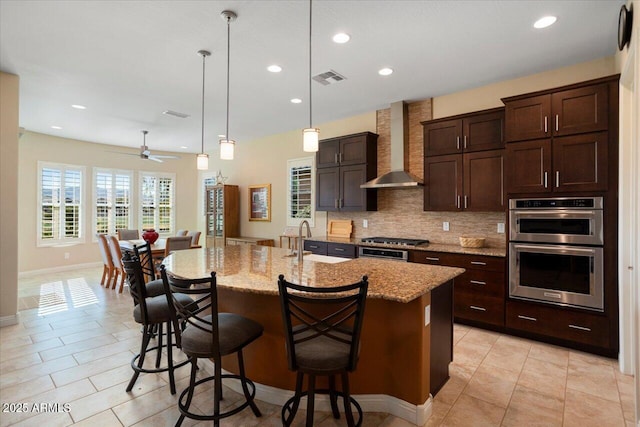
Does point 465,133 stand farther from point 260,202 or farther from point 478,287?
point 260,202

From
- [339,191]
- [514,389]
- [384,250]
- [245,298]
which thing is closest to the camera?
[245,298]

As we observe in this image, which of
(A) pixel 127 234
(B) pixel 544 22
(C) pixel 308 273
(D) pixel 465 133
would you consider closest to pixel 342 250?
(D) pixel 465 133

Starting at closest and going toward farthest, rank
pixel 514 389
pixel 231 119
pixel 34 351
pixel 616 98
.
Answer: pixel 514 389, pixel 616 98, pixel 34 351, pixel 231 119

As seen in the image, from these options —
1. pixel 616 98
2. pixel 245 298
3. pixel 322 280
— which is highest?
pixel 616 98

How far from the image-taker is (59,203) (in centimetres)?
700

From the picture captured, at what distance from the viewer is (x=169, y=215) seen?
8.83 meters

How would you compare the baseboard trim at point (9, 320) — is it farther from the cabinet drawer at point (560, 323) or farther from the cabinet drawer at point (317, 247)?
the cabinet drawer at point (560, 323)

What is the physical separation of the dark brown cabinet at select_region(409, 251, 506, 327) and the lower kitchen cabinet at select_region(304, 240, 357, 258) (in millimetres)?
1189

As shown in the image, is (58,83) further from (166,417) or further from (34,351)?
(166,417)

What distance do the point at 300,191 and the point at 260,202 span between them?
1.27 m

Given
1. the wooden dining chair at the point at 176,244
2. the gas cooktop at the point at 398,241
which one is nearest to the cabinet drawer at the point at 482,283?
the gas cooktop at the point at 398,241

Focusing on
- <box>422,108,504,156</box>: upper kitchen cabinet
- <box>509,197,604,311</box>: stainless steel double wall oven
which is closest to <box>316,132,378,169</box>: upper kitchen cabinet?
<box>422,108,504,156</box>: upper kitchen cabinet

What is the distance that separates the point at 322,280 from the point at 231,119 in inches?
179

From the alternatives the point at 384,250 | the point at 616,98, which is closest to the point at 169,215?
the point at 384,250
